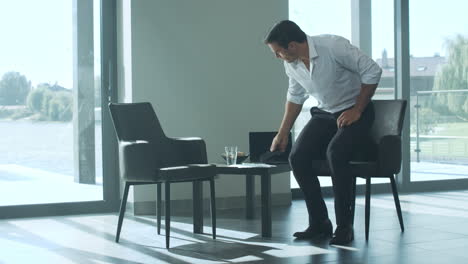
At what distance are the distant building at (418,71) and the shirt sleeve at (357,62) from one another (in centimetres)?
264

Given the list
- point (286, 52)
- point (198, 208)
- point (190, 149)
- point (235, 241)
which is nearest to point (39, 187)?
point (190, 149)

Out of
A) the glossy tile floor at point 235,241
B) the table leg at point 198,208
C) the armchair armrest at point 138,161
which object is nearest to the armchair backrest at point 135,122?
the armchair armrest at point 138,161

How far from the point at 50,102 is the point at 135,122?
1.14m

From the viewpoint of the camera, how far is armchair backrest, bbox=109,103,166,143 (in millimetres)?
4387

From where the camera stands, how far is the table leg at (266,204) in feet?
13.9

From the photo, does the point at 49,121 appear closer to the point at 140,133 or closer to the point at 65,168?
the point at 65,168

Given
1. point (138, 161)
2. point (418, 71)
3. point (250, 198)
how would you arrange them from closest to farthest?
point (138, 161)
point (250, 198)
point (418, 71)

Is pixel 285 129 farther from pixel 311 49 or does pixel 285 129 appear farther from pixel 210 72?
pixel 210 72

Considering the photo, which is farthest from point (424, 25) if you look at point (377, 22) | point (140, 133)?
point (140, 133)

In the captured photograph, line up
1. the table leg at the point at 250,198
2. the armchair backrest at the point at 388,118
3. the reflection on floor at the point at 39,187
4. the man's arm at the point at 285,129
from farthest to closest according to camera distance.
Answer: the reflection on floor at the point at 39,187 → the table leg at the point at 250,198 → the armchair backrest at the point at 388,118 → the man's arm at the point at 285,129

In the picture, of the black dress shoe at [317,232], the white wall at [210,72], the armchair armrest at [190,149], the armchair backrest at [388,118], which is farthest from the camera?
Answer: the white wall at [210,72]

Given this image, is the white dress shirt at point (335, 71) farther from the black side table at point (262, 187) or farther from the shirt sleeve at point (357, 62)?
the black side table at point (262, 187)

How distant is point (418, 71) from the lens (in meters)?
6.65

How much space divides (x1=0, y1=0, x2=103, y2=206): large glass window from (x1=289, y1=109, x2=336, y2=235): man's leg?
6.42 ft
